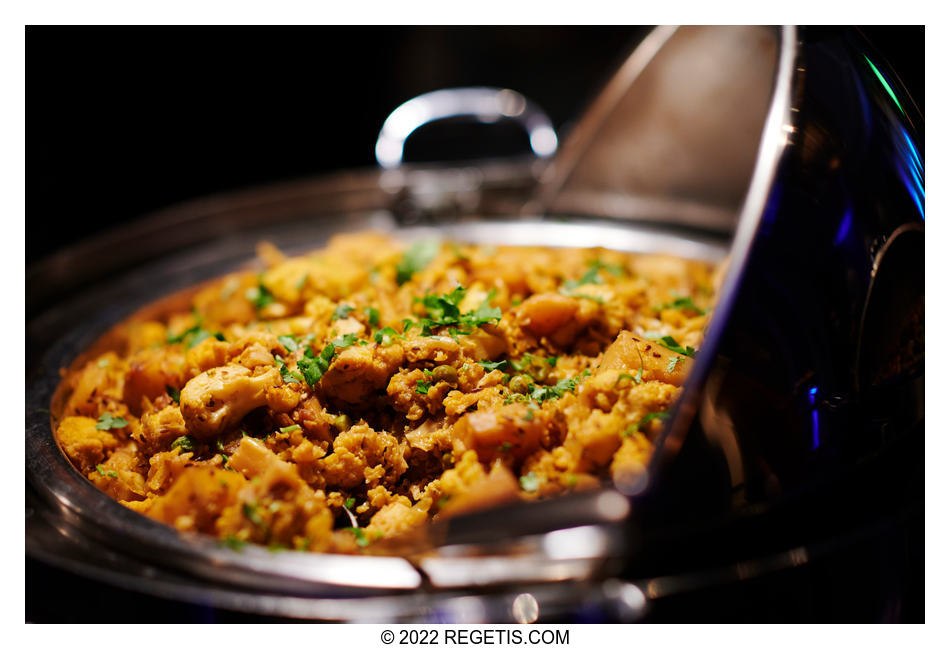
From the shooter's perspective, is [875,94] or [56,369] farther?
[56,369]

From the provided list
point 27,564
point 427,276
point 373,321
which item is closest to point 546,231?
point 427,276

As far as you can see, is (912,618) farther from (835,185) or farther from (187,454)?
(187,454)

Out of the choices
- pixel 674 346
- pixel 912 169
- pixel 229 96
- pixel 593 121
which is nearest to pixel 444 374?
pixel 674 346

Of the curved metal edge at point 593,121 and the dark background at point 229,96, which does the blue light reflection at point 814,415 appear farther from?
the dark background at point 229,96

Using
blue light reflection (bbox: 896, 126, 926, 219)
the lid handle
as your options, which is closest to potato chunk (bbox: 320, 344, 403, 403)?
blue light reflection (bbox: 896, 126, 926, 219)

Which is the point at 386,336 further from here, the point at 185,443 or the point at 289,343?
the point at 185,443

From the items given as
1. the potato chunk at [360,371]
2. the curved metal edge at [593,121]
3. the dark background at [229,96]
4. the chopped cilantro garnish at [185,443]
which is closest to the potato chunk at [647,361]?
the potato chunk at [360,371]

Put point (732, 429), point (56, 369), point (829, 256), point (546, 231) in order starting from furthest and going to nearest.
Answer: point (546, 231) → point (56, 369) → point (829, 256) → point (732, 429)
